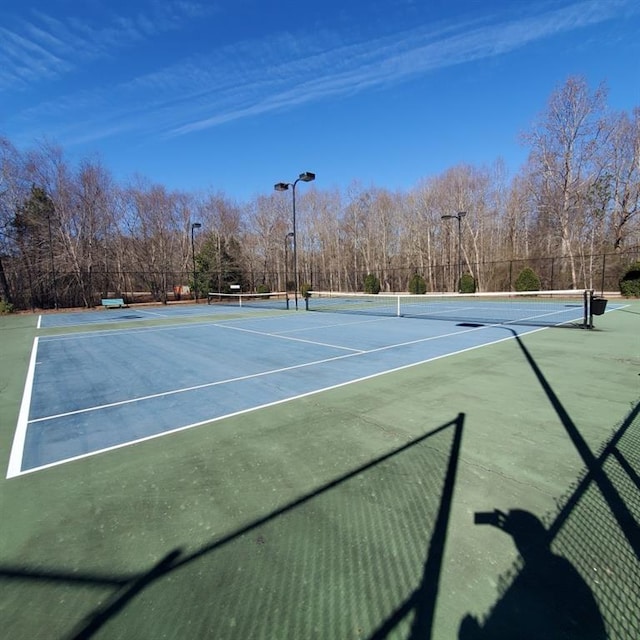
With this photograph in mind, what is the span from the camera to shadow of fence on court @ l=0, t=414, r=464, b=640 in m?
1.82

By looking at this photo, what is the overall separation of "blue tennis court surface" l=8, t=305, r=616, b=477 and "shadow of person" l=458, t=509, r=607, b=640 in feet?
11.7

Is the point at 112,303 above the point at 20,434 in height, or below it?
above

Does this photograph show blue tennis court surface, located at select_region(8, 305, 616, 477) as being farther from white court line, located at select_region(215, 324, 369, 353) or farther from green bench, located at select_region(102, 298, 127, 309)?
green bench, located at select_region(102, 298, 127, 309)

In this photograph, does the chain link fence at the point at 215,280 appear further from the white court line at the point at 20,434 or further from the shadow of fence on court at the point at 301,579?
the shadow of fence on court at the point at 301,579

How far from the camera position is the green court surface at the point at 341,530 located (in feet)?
6.10

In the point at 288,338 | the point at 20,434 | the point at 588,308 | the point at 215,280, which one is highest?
the point at 215,280

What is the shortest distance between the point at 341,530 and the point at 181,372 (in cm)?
550

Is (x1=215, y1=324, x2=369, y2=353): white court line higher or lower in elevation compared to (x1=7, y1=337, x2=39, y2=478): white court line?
higher

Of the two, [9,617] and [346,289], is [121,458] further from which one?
[346,289]

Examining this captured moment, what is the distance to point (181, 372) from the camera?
719cm

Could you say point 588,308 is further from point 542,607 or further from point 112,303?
point 112,303

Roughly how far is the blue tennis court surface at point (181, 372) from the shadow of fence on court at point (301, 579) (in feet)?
7.38

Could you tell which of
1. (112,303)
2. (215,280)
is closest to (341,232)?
(215,280)

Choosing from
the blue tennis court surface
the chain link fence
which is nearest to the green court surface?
the blue tennis court surface
